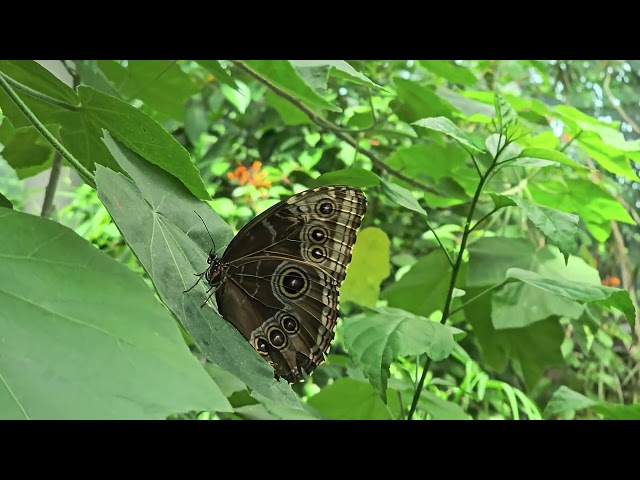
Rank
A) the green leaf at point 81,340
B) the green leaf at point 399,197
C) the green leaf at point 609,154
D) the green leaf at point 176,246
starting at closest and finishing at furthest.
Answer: the green leaf at point 81,340, the green leaf at point 176,246, the green leaf at point 399,197, the green leaf at point 609,154

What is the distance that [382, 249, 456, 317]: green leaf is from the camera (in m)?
1.03

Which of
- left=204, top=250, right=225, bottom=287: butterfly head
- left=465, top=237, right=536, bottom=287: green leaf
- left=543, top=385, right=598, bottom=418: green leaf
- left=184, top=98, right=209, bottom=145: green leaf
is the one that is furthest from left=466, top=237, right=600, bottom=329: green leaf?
left=184, top=98, right=209, bottom=145: green leaf

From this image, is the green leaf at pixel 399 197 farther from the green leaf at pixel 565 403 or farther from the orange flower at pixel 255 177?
the orange flower at pixel 255 177

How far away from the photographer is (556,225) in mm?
723

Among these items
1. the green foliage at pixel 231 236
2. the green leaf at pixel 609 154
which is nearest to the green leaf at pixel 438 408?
the green foliage at pixel 231 236

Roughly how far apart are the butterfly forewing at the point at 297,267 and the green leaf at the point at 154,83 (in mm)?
492

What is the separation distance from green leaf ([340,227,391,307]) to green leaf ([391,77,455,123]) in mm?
212

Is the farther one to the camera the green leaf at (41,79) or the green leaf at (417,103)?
the green leaf at (417,103)

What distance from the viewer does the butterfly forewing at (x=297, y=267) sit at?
0.56 meters

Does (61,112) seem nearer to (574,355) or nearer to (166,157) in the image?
(166,157)

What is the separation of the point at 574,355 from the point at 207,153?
72.2 inches

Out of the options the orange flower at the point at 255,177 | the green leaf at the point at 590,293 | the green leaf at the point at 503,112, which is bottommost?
the green leaf at the point at 590,293

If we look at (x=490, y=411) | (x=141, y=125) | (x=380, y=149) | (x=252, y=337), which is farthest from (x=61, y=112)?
(x=490, y=411)

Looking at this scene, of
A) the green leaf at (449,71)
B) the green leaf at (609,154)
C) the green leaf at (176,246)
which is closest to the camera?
the green leaf at (176,246)
